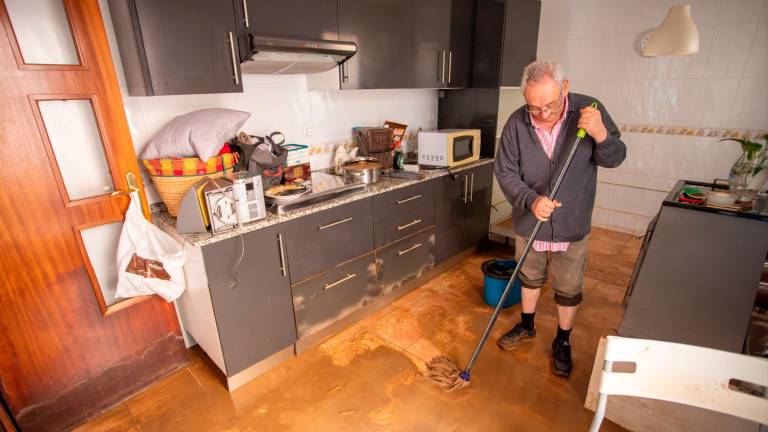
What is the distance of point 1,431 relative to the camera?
146 cm

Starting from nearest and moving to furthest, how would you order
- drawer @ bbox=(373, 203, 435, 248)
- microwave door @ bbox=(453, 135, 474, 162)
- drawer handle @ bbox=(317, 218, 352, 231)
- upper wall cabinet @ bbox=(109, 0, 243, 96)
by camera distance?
upper wall cabinet @ bbox=(109, 0, 243, 96) → drawer handle @ bbox=(317, 218, 352, 231) → drawer @ bbox=(373, 203, 435, 248) → microwave door @ bbox=(453, 135, 474, 162)

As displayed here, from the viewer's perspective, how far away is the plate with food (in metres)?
1.79

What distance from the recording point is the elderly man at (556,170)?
1.52 metres

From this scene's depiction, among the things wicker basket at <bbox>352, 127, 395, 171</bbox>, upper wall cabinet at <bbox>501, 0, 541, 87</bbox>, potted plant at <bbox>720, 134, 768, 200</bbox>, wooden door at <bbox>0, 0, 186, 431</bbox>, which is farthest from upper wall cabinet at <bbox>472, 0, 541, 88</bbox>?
wooden door at <bbox>0, 0, 186, 431</bbox>

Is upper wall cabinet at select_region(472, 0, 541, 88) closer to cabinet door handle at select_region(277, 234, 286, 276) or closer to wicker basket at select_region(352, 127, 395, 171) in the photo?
wicker basket at select_region(352, 127, 395, 171)

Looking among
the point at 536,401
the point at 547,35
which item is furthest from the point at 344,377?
the point at 547,35

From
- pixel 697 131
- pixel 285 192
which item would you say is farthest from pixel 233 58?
pixel 697 131

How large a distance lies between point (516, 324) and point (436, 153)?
3.90 ft

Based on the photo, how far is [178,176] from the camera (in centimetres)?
165

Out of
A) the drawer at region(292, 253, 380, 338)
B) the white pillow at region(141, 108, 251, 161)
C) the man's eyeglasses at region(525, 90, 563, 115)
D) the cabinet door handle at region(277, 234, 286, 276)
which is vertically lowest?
the drawer at region(292, 253, 380, 338)

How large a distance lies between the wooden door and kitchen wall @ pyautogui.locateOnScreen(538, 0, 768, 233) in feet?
11.3

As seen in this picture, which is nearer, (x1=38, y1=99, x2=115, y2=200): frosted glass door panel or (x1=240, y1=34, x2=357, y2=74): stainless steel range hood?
(x1=38, y1=99, x2=115, y2=200): frosted glass door panel

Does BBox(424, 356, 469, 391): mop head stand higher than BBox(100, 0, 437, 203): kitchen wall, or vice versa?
BBox(100, 0, 437, 203): kitchen wall

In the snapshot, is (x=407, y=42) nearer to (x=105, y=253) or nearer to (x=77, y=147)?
(x=77, y=147)
